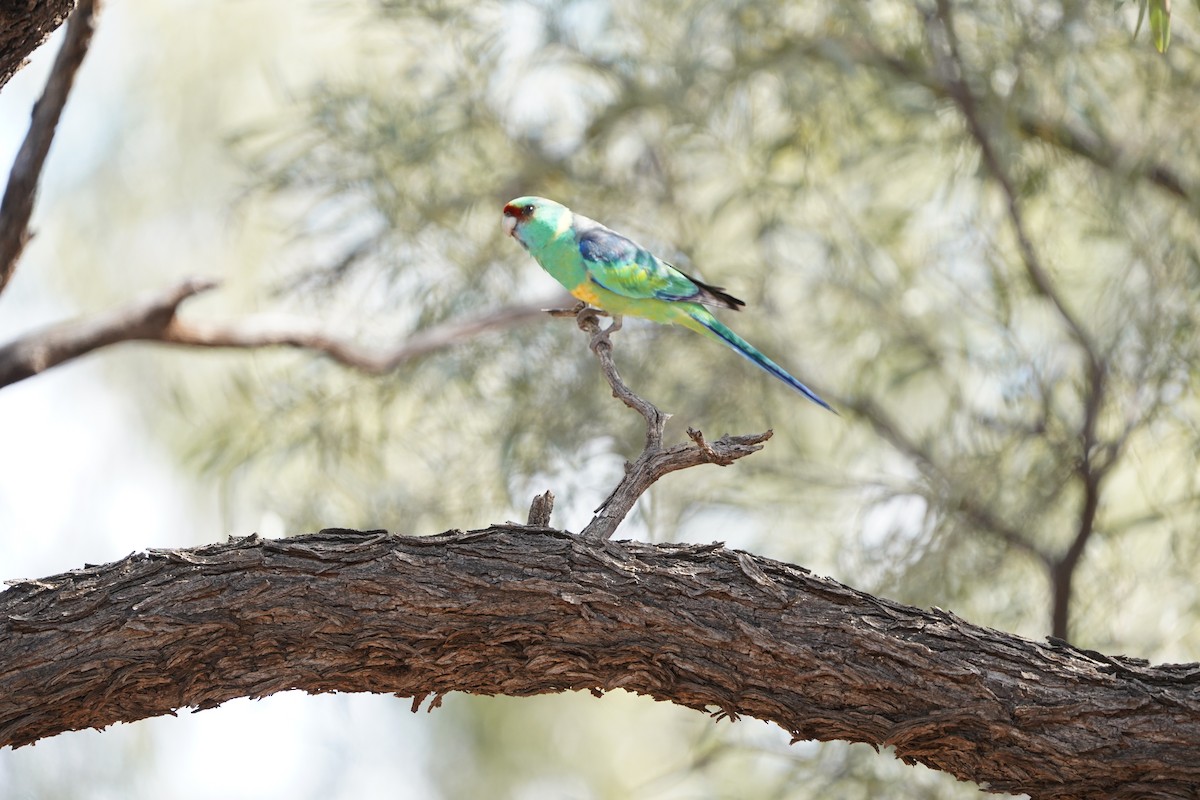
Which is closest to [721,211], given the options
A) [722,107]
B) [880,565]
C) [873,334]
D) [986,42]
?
[722,107]

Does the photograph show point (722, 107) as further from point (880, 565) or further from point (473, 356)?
point (880, 565)

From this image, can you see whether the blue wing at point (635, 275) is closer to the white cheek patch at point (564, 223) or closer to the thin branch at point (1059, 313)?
the white cheek patch at point (564, 223)

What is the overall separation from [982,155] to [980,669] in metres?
2.25

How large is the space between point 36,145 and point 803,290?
268 centimetres

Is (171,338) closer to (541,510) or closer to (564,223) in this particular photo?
(564,223)

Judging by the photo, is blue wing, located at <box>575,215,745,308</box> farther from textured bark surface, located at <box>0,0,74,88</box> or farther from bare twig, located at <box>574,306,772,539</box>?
textured bark surface, located at <box>0,0,74,88</box>

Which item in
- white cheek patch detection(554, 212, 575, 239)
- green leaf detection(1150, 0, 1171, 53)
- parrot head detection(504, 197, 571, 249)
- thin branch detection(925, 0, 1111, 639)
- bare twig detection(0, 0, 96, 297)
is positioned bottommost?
thin branch detection(925, 0, 1111, 639)

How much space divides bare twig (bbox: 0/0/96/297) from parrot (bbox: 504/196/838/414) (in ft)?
2.82

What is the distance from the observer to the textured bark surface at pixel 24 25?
1758 mm

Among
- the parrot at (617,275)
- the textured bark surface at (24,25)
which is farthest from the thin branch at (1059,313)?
the textured bark surface at (24,25)

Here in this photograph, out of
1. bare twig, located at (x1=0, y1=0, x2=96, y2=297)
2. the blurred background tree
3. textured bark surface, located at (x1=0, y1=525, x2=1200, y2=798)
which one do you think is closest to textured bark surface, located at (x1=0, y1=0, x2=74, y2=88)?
bare twig, located at (x1=0, y1=0, x2=96, y2=297)

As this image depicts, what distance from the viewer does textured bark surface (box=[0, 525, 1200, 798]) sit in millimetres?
1706

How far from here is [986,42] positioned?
3.76 metres

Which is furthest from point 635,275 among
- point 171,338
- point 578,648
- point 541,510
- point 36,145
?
point 171,338
